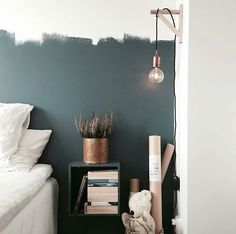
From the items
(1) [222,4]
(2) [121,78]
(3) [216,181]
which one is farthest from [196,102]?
(2) [121,78]

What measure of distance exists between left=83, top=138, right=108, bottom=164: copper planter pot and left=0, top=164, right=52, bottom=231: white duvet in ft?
1.01

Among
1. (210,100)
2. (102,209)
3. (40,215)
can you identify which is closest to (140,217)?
(102,209)

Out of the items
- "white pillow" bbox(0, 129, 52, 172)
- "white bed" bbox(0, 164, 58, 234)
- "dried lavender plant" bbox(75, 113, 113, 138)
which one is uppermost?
"dried lavender plant" bbox(75, 113, 113, 138)

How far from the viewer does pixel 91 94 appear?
90.7 inches

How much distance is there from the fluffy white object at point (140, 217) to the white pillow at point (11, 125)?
2.93 feet

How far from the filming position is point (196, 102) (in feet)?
5.62

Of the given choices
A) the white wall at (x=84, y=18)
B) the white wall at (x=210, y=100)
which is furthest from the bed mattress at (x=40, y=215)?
the white wall at (x=84, y=18)

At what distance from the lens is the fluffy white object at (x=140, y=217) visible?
1.91 meters

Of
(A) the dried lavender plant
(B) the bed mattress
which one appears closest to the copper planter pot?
(A) the dried lavender plant

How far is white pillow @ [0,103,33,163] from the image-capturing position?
2.04m

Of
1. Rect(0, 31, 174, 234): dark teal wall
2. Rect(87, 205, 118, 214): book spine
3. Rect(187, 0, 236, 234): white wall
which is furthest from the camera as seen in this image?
Rect(0, 31, 174, 234): dark teal wall

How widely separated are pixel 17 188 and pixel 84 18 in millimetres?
1378

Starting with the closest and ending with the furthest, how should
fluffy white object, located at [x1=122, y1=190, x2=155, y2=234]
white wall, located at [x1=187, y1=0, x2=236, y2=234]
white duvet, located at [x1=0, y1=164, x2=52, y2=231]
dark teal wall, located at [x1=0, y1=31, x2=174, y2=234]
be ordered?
1. white duvet, located at [x1=0, y1=164, x2=52, y2=231]
2. white wall, located at [x1=187, y1=0, x2=236, y2=234]
3. fluffy white object, located at [x1=122, y1=190, x2=155, y2=234]
4. dark teal wall, located at [x1=0, y1=31, x2=174, y2=234]

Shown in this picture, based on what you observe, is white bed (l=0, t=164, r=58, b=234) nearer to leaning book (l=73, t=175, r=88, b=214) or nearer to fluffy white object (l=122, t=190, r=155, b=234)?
leaning book (l=73, t=175, r=88, b=214)
